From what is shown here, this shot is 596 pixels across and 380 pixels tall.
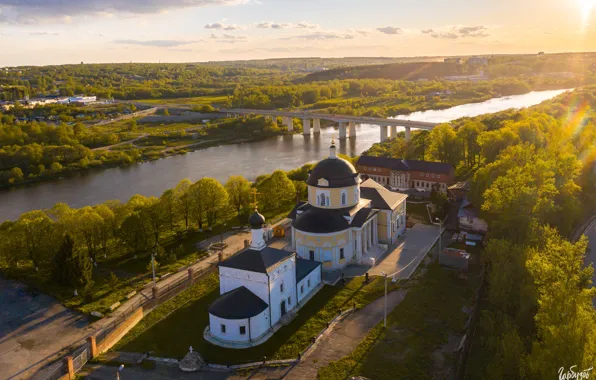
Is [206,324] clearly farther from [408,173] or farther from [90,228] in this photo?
[408,173]

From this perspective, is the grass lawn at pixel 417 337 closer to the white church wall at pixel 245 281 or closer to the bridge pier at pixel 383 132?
the white church wall at pixel 245 281

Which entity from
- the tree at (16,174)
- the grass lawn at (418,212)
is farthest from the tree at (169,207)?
the tree at (16,174)

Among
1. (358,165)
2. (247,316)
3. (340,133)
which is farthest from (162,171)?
(247,316)

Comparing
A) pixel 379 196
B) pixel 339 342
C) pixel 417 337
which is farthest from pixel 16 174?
pixel 417 337

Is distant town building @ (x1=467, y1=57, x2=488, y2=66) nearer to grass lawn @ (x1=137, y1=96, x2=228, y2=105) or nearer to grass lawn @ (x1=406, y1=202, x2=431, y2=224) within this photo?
grass lawn @ (x1=137, y1=96, x2=228, y2=105)

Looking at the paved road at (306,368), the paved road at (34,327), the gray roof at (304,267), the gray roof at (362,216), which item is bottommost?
the paved road at (306,368)

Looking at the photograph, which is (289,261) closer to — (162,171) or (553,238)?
(553,238)
